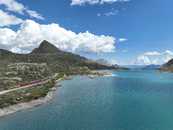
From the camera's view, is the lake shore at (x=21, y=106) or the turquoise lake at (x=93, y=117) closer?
→ the turquoise lake at (x=93, y=117)

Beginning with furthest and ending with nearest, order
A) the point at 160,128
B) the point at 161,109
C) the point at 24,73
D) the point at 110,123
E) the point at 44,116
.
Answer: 1. the point at 24,73
2. the point at 161,109
3. the point at 44,116
4. the point at 110,123
5. the point at 160,128

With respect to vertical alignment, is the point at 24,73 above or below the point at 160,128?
above

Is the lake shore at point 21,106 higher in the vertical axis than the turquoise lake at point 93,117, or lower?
higher

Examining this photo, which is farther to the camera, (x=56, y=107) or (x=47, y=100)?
(x=47, y=100)

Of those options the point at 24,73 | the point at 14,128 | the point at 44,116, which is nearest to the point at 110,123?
the point at 44,116

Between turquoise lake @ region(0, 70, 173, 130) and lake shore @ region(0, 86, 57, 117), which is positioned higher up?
lake shore @ region(0, 86, 57, 117)

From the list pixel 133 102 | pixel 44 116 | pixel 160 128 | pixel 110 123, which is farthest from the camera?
pixel 133 102

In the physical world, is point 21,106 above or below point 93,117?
above

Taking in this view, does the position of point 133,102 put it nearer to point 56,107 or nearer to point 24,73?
point 56,107

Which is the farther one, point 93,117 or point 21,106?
point 21,106

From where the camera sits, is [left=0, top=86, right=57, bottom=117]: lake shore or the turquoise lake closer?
the turquoise lake
